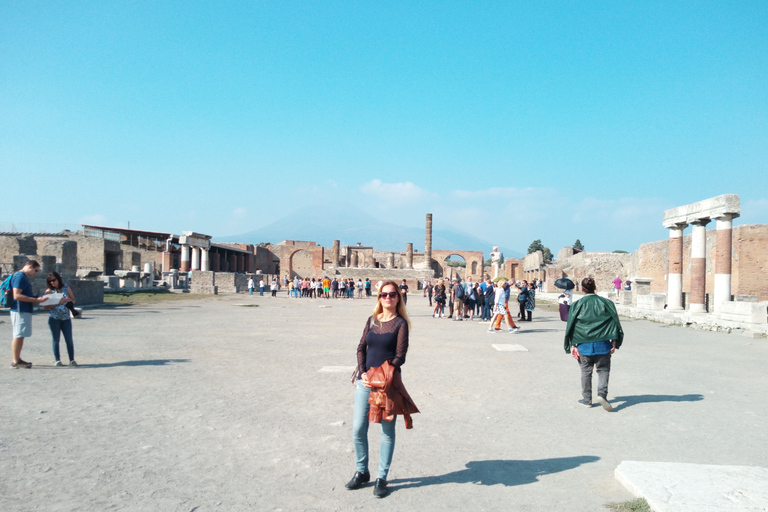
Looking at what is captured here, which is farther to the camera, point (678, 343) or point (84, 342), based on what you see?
point (678, 343)

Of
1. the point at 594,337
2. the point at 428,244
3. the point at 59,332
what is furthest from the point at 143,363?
the point at 428,244

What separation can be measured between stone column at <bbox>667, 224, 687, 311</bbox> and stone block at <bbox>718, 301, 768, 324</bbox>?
3.74m

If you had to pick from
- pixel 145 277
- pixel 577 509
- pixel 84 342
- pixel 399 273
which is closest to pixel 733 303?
pixel 577 509

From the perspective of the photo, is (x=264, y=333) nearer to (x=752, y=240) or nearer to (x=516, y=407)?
(x=516, y=407)

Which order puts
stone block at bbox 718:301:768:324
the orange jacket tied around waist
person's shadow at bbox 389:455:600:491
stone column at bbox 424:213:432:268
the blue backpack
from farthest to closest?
stone column at bbox 424:213:432:268 → stone block at bbox 718:301:768:324 → the blue backpack → person's shadow at bbox 389:455:600:491 → the orange jacket tied around waist

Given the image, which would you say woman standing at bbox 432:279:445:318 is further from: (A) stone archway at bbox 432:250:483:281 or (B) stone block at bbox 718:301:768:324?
(A) stone archway at bbox 432:250:483:281

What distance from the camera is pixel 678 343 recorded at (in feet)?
40.2

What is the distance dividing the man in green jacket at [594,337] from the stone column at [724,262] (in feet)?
44.9

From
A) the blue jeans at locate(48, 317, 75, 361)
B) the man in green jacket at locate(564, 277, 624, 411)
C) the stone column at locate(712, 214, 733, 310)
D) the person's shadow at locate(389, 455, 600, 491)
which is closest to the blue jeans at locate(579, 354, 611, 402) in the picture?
the man in green jacket at locate(564, 277, 624, 411)

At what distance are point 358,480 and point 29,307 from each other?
622 cm

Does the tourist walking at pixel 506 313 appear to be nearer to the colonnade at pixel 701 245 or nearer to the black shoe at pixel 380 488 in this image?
the colonnade at pixel 701 245

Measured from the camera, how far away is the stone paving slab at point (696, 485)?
10.4 ft

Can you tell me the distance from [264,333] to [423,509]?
993 cm

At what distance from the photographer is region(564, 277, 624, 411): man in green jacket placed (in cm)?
607
